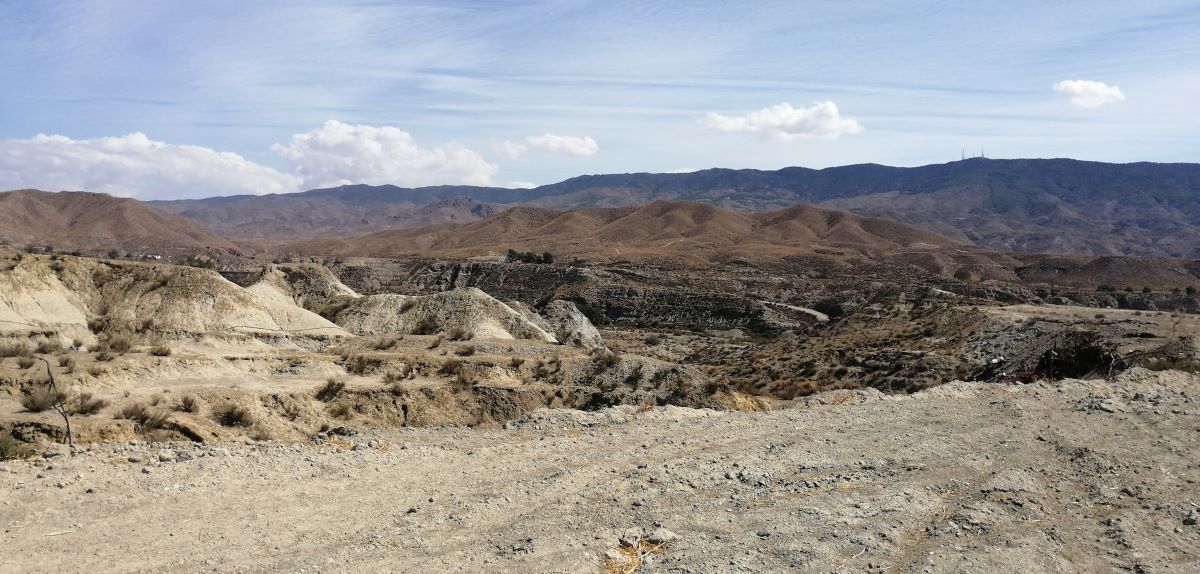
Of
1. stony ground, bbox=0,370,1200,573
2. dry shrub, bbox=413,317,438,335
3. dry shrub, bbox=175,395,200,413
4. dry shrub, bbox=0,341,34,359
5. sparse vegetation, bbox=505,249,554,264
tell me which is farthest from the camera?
sparse vegetation, bbox=505,249,554,264

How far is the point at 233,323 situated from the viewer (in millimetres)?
25516

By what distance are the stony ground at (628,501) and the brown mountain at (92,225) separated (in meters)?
140

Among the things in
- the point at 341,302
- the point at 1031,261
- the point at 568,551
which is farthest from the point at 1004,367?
the point at 1031,261

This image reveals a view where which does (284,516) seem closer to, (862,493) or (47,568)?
(47,568)

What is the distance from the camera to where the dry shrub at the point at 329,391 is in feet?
50.6

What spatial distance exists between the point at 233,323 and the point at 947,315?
32.2 m

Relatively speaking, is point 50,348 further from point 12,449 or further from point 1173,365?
point 1173,365

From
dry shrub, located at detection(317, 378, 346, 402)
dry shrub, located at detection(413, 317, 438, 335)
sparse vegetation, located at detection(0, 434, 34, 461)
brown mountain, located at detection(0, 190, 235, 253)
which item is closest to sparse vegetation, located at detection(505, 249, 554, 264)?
dry shrub, located at detection(413, 317, 438, 335)

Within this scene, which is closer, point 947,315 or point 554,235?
point 947,315

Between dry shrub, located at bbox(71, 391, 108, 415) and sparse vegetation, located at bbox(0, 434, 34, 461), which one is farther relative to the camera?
dry shrub, located at bbox(71, 391, 108, 415)

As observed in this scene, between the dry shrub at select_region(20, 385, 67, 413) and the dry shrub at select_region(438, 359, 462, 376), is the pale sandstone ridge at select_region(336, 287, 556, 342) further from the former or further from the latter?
the dry shrub at select_region(20, 385, 67, 413)

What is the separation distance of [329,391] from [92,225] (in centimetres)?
17304

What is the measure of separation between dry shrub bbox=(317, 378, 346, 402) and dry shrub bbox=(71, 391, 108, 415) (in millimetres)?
3841

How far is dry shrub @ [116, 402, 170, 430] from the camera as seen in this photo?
12348 mm
